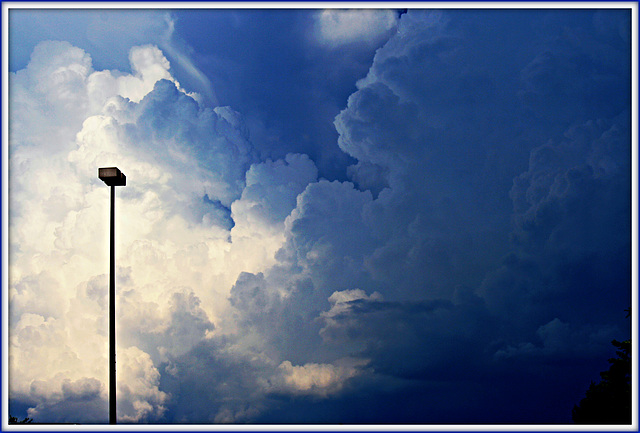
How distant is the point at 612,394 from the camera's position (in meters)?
19.0

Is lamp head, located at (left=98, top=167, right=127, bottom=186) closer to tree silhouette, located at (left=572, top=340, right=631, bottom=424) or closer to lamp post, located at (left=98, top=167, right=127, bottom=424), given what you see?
lamp post, located at (left=98, top=167, right=127, bottom=424)

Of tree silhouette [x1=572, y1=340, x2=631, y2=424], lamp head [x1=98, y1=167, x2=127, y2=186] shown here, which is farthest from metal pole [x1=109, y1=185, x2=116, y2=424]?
tree silhouette [x1=572, y1=340, x2=631, y2=424]

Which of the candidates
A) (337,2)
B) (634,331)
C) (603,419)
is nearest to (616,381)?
(603,419)

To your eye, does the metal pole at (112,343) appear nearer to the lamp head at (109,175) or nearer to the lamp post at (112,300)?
the lamp post at (112,300)

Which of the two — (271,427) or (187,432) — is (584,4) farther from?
(187,432)

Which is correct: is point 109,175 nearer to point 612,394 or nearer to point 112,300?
point 112,300

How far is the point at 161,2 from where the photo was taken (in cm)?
1155

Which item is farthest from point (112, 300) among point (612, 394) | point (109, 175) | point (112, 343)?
point (612, 394)

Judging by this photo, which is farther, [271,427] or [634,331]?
[634,331]

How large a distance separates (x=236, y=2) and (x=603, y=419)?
66.7 feet

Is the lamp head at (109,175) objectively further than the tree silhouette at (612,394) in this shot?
No

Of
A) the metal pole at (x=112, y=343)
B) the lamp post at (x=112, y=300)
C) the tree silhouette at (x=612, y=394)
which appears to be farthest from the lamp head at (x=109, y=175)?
the tree silhouette at (x=612, y=394)

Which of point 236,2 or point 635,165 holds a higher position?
point 236,2

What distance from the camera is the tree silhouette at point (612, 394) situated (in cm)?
1848
